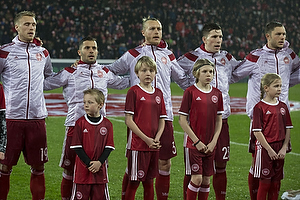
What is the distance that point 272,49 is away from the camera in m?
5.79

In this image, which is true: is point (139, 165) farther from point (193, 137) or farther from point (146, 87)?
point (146, 87)

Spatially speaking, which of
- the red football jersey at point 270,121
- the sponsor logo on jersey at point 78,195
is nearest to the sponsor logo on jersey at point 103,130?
the sponsor logo on jersey at point 78,195

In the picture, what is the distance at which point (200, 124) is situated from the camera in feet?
16.0

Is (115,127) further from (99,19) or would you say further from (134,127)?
(99,19)

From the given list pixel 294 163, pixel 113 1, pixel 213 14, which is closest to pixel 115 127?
pixel 294 163

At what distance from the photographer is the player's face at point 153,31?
5371 mm

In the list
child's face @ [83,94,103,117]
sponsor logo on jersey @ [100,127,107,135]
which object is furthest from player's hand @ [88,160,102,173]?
child's face @ [83,94,103,117]

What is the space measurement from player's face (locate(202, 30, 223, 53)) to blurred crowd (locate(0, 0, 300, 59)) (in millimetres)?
21202

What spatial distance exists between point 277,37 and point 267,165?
1.56 metres

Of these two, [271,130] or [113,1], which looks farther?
[113,1]

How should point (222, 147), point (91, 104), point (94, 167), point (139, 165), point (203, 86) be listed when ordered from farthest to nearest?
point (222, 147) → point (203, 86) → point (139, 165) → point (91, 104) → point (94, 167)

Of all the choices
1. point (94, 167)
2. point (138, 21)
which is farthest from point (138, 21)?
point (94, 167)

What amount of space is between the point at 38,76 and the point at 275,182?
267 centimetres

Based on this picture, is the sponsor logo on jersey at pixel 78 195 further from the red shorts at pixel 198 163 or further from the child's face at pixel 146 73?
the child's face at pixel 146 73
